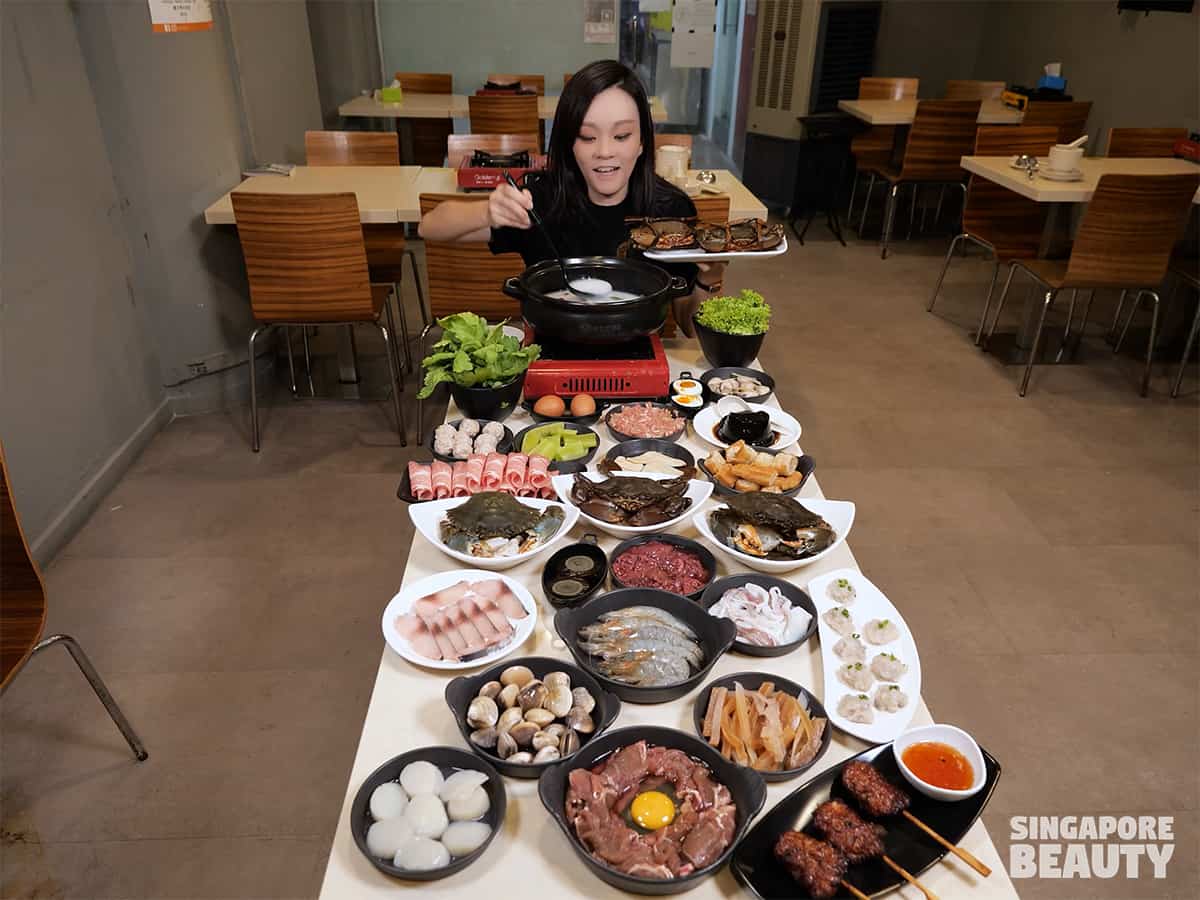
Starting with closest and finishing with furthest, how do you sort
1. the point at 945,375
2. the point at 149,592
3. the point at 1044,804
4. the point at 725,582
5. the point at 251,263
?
the point at 725,582 < the point at 1044,804 < the point at 149,592 < the point at 251,263 < the point at 945,375

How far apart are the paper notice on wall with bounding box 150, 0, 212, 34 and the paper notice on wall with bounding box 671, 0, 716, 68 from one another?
4544mm

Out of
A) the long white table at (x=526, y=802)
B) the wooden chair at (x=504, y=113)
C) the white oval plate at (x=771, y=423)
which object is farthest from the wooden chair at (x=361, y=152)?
the long white table at (x=526, y=802)

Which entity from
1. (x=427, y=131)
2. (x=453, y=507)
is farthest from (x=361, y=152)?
(x=453, y=507)

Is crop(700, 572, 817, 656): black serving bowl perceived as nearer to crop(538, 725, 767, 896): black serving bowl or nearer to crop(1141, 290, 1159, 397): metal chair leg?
crop(538, 725, 767, 896): black serving bowl

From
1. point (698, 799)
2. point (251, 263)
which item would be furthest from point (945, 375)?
point (698, 799)

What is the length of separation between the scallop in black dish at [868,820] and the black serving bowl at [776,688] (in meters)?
0.03

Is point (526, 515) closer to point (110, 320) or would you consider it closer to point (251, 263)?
point (251, 263)

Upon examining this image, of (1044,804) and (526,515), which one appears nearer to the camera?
(526,515)

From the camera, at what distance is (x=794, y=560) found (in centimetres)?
148

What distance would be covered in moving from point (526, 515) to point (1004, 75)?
280 inches

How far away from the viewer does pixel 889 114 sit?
18.4 feet

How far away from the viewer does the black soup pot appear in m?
1.75

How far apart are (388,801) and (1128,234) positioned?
390 cm

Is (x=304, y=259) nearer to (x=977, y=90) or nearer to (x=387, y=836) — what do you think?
(x=387, y=836)
